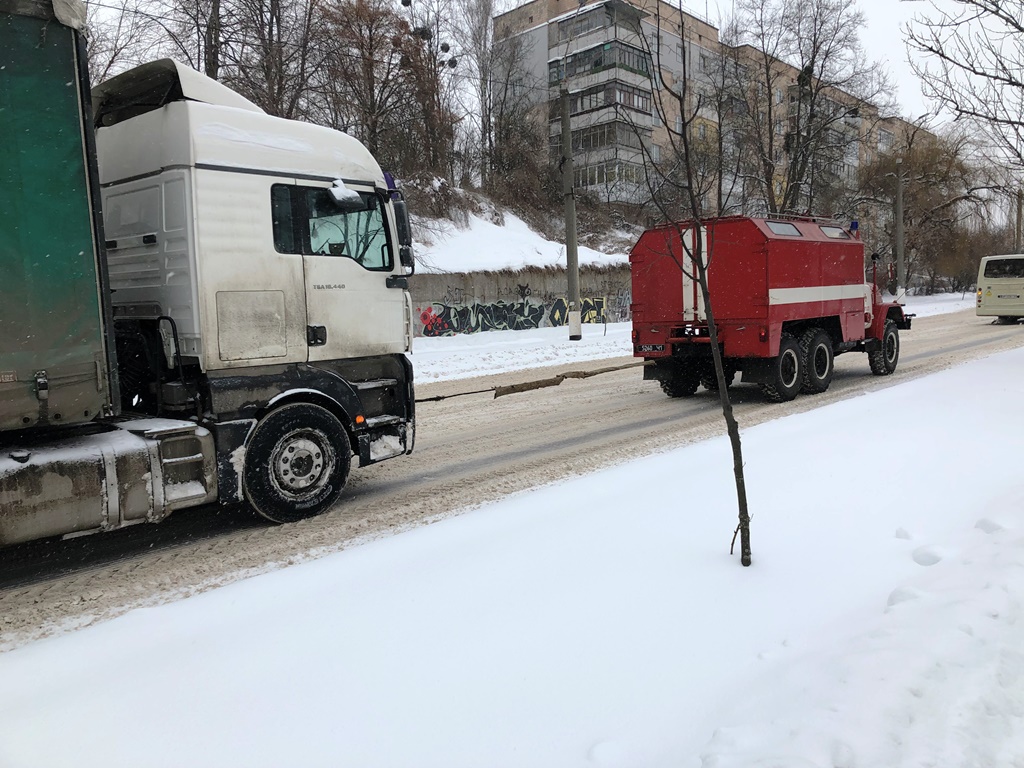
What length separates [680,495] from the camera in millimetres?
5984

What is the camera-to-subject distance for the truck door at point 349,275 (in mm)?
6035

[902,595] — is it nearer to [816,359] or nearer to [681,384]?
[681,384]

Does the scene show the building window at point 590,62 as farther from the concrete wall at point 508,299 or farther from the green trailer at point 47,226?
the green trailer at point 47,226

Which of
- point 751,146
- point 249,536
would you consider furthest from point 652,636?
point 751,146

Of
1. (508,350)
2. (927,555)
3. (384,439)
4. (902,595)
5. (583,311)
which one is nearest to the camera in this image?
(902,595)

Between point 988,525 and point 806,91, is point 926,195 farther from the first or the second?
point 988,525

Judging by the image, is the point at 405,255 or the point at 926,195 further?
the point at 926,195

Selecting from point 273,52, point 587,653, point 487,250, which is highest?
point 273,52

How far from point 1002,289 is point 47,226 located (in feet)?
95.7

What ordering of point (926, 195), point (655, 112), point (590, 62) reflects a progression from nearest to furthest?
point (655, 112)
point (926, 195)
point (590, 62)

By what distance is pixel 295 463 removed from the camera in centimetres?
601

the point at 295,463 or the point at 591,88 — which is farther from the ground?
the point at 591,88

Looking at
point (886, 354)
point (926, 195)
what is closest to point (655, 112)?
point (886, 354)

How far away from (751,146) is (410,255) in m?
33.3
